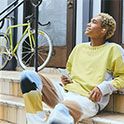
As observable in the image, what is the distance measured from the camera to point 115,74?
2.35 metres

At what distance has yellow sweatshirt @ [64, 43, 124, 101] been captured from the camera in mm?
2306

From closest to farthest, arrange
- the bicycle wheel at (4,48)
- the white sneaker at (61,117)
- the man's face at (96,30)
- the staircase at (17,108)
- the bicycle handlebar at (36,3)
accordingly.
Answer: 1. the white sneaker at (61,117)
2. the staircase at (17,108)
3. the man's face at (96,30)
4. the bicycle handlebar at (36,3)
5. the bicycle wheel at (4,48)

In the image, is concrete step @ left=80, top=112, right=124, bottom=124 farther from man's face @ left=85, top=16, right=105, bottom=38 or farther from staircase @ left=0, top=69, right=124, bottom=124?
man's face @ left=85, top=16, right=105, bottom=38

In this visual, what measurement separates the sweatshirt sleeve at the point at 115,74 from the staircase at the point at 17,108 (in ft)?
0.63

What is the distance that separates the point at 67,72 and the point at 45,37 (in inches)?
72.6

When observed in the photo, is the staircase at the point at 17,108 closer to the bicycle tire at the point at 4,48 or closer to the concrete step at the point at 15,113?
the concrete step at the point at 15,113

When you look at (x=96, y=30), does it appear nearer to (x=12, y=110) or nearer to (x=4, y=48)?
(x=12, y=110)

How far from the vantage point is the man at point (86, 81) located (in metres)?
2.22

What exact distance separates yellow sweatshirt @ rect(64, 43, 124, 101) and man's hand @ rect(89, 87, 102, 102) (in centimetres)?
2

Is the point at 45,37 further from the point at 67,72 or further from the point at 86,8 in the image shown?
the point at 67,72

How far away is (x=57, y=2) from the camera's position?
4422mm

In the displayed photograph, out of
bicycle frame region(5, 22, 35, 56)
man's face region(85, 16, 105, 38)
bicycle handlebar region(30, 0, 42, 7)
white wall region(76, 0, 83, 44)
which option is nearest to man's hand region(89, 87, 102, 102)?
man's face region(85, 16, 105, 38)

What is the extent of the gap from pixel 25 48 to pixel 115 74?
8.38ft

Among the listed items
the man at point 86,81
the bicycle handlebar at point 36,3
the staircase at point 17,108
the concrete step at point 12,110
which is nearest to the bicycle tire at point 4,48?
the staircase at point 17,108
